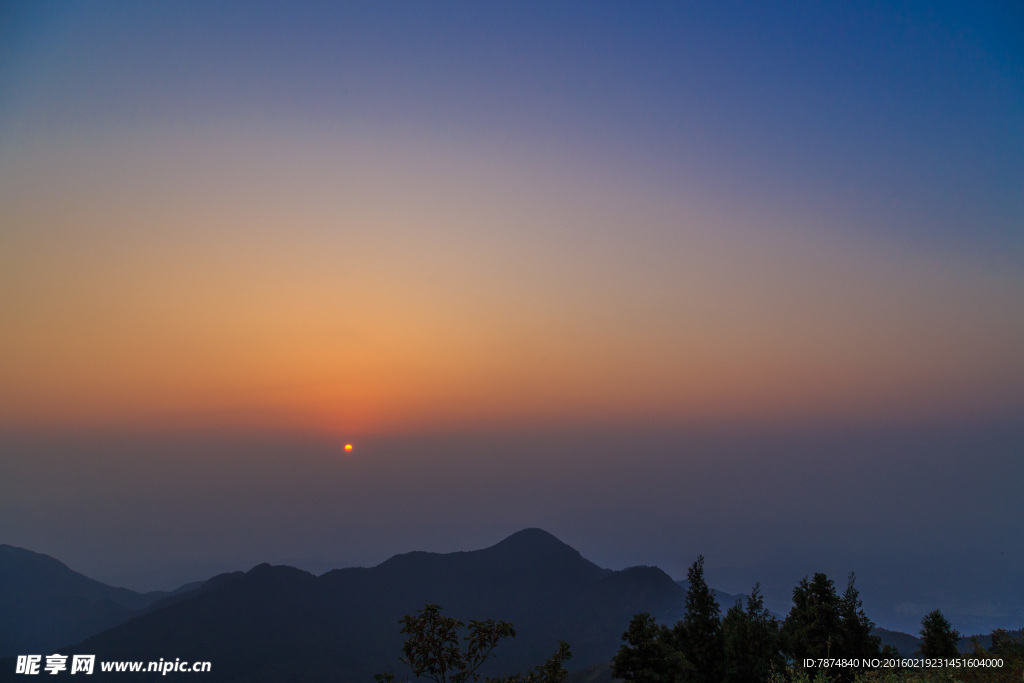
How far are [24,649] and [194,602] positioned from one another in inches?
2609

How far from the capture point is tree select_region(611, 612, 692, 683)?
3859cm

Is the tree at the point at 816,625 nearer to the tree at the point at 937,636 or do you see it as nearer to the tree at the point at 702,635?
the tree at the point at 702,635

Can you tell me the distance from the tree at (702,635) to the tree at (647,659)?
195 cm

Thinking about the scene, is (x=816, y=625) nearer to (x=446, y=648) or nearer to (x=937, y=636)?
(x=937, y=636)

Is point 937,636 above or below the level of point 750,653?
above

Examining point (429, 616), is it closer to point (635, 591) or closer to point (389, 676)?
point (389, 676)

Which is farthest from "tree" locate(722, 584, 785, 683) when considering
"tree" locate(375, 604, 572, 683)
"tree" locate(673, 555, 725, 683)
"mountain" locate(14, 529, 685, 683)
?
"mountain" locate(14, 529, 685, 683)

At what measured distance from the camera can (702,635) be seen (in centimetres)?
4419

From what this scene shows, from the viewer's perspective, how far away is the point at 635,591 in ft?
636

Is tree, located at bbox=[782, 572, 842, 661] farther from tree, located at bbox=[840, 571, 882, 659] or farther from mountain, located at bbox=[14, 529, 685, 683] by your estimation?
mountain, located at bbox=[14, 529, 685, 683]

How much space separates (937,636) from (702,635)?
1535 cm

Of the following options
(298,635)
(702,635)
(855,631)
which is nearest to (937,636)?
(855,631)

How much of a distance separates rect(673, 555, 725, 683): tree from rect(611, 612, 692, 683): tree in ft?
6.41

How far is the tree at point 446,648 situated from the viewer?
864 inches
